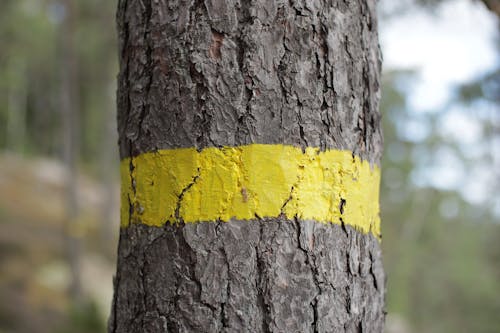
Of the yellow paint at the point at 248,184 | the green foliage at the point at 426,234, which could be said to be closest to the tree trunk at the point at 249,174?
the yellow paint at the point at 248,184

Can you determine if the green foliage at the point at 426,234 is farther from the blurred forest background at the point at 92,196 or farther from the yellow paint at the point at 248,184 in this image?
the yellow paint at the point at 248,184

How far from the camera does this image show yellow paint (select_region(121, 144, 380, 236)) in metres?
1.02

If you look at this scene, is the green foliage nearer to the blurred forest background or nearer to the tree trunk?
the blurred forest background

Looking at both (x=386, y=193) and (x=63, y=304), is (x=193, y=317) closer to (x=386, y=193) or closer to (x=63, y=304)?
(x=63, y=304)

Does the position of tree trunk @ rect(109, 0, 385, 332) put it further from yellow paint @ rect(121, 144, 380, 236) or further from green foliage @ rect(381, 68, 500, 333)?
green foliage @ rect(381, 68, 500, 333)

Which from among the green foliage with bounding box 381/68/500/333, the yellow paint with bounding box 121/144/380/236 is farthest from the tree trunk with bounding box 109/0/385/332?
the green foliage with bounding box 381/68/500/333

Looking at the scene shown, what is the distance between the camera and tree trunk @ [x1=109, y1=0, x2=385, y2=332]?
100cm

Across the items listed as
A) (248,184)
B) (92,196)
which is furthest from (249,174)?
(92,196)

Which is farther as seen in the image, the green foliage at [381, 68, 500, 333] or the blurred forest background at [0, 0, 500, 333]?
the green foliage at [381, 68, 500, 333]

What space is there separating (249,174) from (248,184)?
0.02m

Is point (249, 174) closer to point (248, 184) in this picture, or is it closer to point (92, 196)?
point (248, 184)

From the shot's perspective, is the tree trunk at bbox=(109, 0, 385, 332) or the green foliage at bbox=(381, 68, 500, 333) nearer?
the tree trunk at bbox=(109, 0, 385, 332)

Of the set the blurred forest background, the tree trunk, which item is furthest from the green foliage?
the tree trunk

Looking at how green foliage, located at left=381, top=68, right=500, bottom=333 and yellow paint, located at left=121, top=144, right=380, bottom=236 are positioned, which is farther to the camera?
green foliage, located at left=381, top=68, right=500, bottom=333
